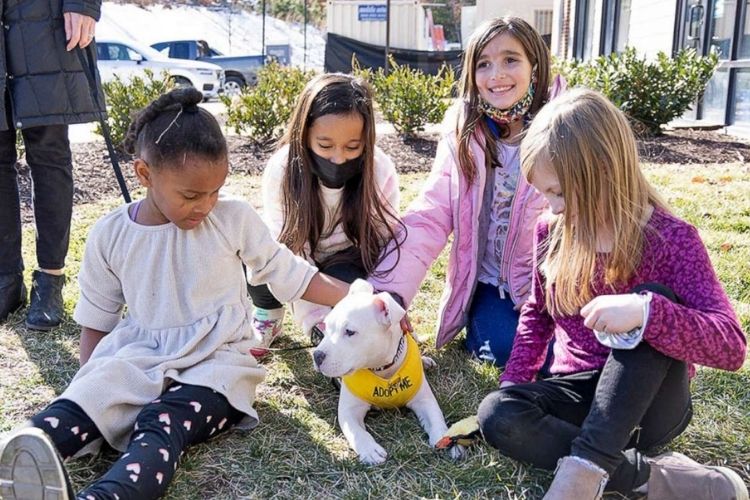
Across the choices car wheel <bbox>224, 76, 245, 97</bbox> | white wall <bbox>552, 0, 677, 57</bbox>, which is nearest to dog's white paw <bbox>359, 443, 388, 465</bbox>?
white wall <bbox>552, 0, 677, 57</bbox>

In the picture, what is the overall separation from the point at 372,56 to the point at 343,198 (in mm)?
21633

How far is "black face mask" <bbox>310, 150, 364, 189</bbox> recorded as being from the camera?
313 centimetres

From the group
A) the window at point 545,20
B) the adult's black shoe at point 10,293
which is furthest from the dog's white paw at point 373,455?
the window at point 545,20

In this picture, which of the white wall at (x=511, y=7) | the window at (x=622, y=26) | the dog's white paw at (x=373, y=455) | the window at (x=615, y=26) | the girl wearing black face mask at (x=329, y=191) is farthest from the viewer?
the white wall at (x=511, y=7)

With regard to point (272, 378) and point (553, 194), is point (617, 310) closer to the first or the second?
point (553, 194)

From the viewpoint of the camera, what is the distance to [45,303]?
357cm

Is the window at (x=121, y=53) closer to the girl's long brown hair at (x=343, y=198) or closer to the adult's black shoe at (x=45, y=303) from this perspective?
the adult's black shoe at (x=45, y=303)

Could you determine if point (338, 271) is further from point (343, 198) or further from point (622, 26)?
point (622, 26)

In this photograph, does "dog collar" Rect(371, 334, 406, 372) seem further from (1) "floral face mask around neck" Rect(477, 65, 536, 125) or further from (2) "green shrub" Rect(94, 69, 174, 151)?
Answer: (2) "green shrub" Rect(94, 69, 174, 151)

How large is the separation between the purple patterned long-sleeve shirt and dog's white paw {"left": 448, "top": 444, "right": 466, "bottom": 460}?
1.02 feet

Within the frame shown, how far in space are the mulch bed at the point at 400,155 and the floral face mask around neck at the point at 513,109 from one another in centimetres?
435

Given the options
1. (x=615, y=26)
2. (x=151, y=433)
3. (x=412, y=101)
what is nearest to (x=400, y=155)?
(x=412, y=101)

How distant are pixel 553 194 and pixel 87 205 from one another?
5.00 meters

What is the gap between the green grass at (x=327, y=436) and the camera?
2.27 meters
